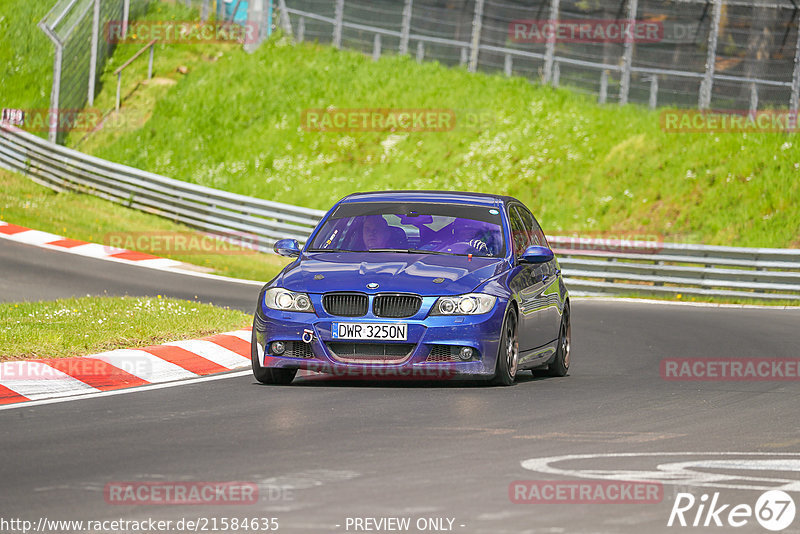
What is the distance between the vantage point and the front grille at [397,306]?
34.7 feet

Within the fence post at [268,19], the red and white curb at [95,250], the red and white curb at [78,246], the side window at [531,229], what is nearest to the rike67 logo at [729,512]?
the side window at [531,229]

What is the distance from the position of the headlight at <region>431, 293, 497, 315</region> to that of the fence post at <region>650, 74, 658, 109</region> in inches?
856

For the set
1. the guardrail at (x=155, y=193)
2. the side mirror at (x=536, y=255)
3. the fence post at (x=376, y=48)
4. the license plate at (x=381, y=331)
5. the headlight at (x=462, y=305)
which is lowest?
the guardrail at (x=155, y=193)

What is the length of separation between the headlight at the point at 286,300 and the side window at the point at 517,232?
6.79ft

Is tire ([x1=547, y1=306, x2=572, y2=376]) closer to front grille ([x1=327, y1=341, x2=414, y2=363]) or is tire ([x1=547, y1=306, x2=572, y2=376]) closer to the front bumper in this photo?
the front bumper

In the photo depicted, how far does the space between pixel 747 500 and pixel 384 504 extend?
1.64 m

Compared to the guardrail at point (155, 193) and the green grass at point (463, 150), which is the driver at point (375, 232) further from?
the green grass at point (463, 150)

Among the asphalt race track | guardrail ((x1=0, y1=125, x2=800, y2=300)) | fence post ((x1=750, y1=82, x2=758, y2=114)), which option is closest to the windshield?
the asphalt race track

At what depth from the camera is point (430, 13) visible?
120 feet

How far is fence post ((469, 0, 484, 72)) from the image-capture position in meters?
34.8

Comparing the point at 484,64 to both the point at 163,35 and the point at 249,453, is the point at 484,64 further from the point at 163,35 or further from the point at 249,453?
the point at 249,453

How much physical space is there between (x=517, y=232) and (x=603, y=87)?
70.9 ft

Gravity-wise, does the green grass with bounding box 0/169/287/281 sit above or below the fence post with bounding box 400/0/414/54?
below

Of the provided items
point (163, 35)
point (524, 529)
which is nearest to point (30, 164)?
point (163, 35)
